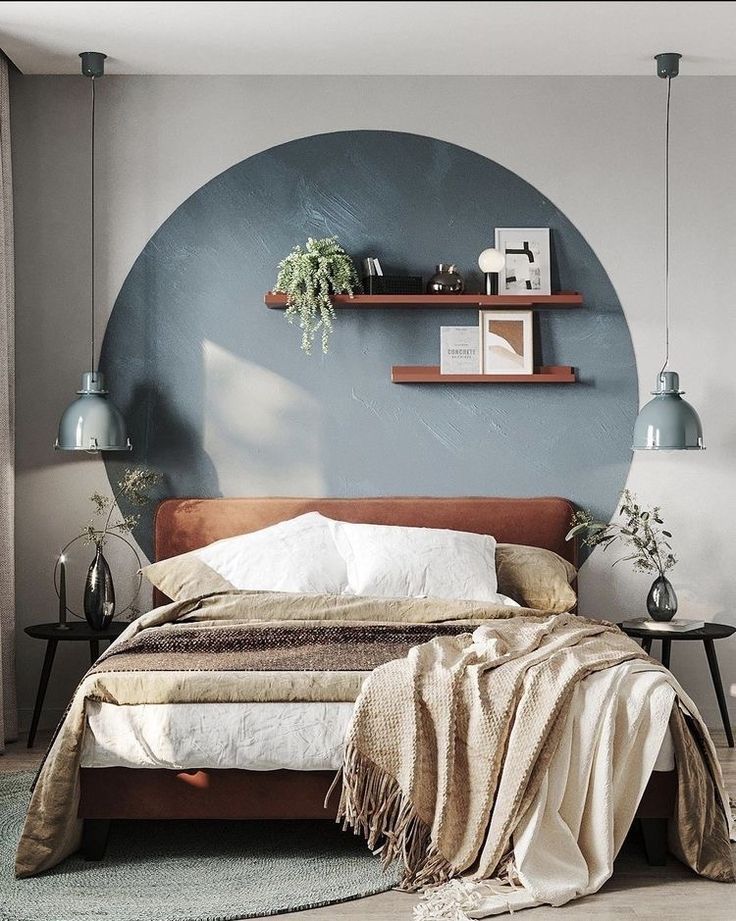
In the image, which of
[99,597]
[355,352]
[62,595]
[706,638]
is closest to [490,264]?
[355,352]

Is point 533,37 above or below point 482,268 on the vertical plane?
above

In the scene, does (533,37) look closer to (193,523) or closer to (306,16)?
(306,16)

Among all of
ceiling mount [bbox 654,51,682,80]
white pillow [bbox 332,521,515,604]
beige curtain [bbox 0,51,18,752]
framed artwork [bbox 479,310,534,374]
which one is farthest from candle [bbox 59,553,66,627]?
ceiling mount [bbox 654,51,682,80]

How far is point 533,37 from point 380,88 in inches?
30.8

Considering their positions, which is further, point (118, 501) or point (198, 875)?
point (118, 501)

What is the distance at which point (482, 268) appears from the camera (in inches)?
187

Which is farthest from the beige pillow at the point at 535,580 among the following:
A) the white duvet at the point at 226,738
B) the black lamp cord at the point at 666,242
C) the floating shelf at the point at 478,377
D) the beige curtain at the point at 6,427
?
the beige curtain at the point at 6,427

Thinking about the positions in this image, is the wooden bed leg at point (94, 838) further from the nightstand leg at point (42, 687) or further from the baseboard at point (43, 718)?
the baseboard at point (43, 718)

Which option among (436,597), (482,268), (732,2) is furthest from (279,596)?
(732,2)

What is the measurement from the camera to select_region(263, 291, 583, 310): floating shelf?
4762 mm

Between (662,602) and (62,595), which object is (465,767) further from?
(62,595)

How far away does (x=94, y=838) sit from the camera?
10.5ft

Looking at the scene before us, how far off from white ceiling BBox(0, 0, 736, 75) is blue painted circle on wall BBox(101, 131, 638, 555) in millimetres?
407

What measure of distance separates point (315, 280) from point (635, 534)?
1.72 m
